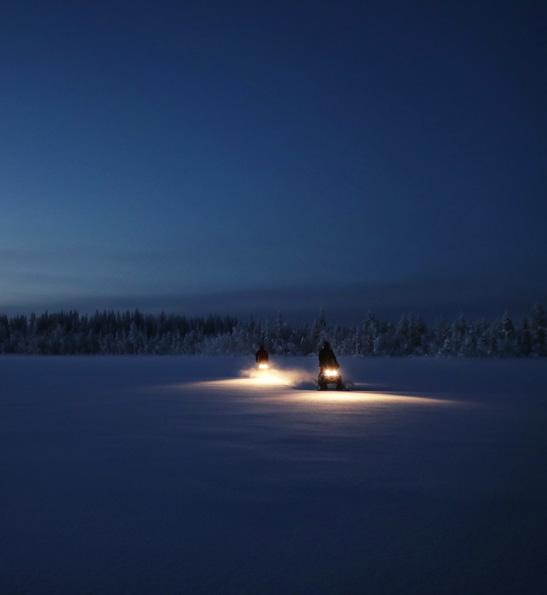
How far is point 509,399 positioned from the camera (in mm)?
21562

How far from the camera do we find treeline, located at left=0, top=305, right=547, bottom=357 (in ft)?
→ 345

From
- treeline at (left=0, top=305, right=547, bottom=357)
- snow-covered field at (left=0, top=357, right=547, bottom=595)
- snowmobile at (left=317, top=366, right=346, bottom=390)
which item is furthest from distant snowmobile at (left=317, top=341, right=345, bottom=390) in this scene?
treeline at (left=0, top=305, right=547, bottom=357)

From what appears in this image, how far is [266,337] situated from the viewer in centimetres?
14912

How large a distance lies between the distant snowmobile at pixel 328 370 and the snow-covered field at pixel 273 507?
1037cm

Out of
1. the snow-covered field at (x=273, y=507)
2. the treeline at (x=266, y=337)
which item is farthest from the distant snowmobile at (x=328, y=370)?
the treeline at (x=266, y=337)

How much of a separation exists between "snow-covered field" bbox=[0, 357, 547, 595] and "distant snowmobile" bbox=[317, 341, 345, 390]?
10366 millimetres

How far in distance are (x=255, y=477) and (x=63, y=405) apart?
12388 mm

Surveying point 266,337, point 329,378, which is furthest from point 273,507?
point 266,337

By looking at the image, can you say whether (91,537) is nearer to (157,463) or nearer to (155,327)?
(157,463)

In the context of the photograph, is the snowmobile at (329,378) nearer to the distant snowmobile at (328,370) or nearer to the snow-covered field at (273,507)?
the distant snowmobile at (328,370)

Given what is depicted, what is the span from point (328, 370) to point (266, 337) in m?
124

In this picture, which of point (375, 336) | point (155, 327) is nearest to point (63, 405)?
point (375, 336)

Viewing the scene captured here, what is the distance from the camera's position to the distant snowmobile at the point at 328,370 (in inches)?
978

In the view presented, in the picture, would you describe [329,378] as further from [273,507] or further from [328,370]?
[273,507]
